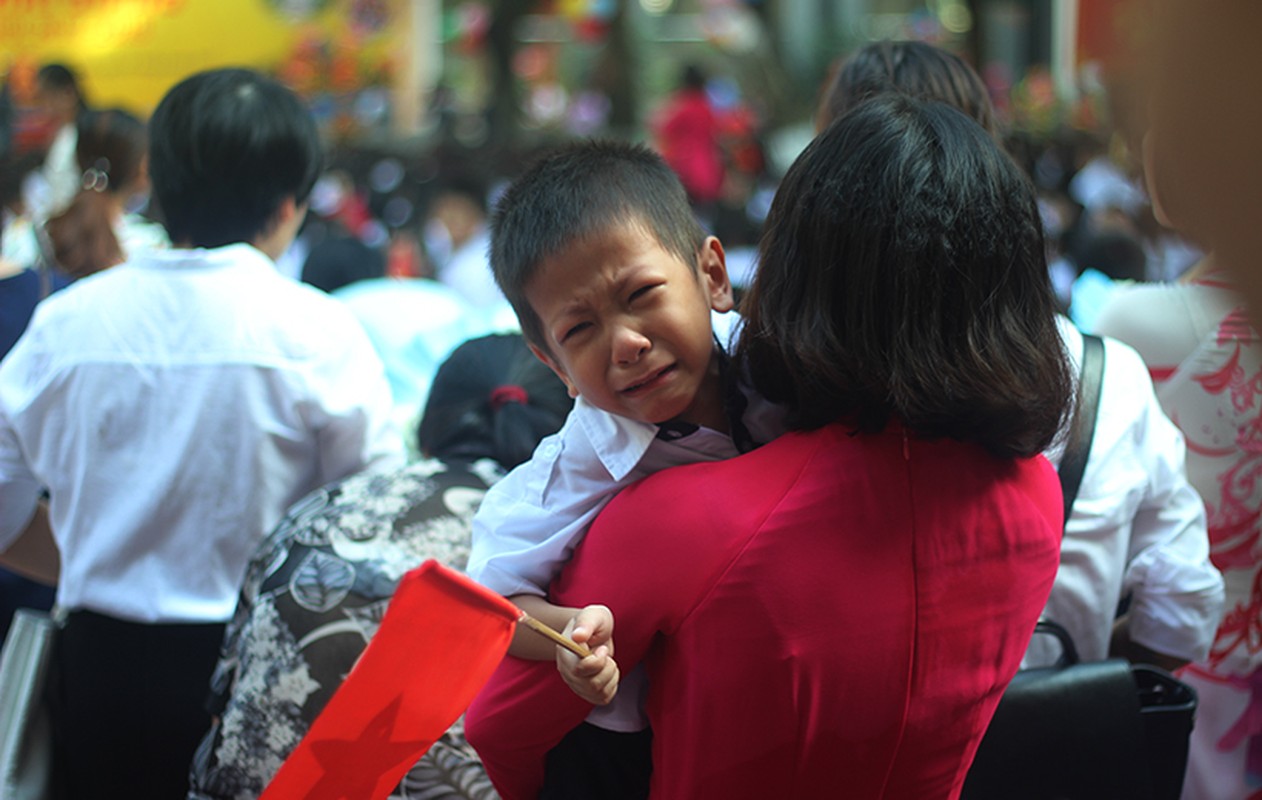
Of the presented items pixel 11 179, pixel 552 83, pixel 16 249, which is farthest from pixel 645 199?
pixel 552 83

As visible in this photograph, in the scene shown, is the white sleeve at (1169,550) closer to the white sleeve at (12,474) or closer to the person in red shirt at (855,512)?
the person in red shirt at (855,512)

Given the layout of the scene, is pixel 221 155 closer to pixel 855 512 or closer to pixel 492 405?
pixel 492 405

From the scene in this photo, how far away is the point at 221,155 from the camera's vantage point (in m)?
1.95

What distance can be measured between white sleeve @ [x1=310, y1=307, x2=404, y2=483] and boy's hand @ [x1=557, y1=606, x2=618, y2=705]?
939 mm

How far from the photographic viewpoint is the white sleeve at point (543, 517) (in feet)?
3.78

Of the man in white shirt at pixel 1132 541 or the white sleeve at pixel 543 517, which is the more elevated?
the white sleeve at pixel 543 517

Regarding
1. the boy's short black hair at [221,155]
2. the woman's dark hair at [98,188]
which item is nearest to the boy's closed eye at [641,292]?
the boy's short black hair at [221,155]

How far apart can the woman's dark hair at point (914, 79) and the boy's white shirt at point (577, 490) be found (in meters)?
0.62

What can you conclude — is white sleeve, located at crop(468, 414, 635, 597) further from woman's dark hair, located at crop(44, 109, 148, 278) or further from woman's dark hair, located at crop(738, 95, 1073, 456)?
woman's dark hair, located at crop(44, 109, 148, 278)

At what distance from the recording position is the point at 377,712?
1.08 metres

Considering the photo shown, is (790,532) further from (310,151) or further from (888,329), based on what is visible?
(310,151)

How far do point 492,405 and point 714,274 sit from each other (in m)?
0.48

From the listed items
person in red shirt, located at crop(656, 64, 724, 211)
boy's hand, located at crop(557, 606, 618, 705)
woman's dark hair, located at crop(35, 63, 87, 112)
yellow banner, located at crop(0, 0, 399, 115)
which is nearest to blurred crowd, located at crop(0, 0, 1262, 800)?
boy's hand, located at crop(557, 606, 618, 705)

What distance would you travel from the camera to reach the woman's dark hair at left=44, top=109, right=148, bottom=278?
2764 millimetres
